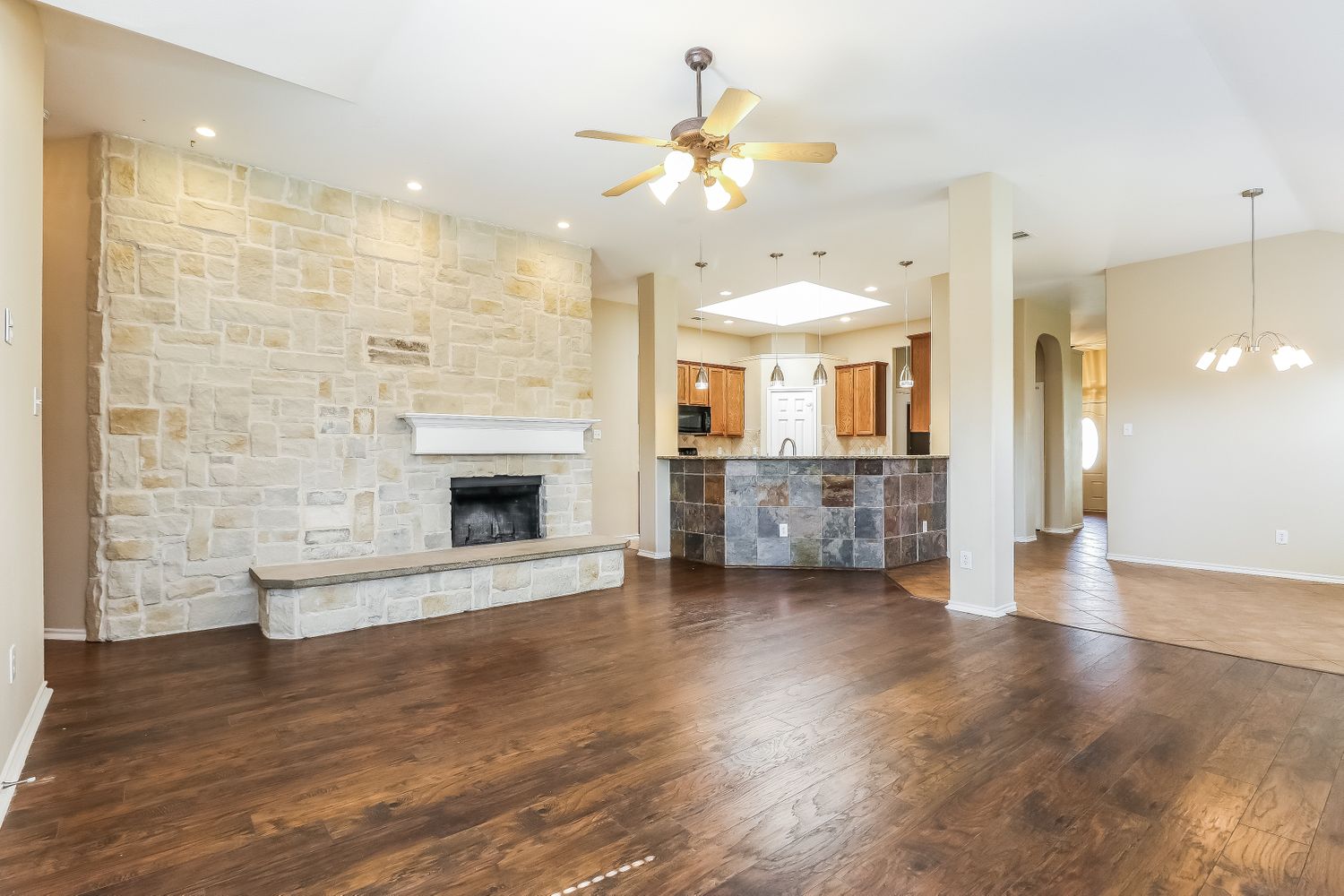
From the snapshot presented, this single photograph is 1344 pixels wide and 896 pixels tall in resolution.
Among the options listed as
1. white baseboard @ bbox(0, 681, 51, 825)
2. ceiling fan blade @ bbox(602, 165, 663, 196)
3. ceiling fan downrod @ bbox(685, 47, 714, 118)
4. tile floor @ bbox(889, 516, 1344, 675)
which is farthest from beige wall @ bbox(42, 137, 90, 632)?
A: tile floor @ bbox(889, 516, 1344, 675)

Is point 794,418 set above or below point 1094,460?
above

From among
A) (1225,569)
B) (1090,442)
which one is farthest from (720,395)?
(1090,442)

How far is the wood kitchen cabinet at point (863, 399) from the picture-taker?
9594 millimetres

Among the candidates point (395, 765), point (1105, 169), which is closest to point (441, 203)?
point (395, 765)

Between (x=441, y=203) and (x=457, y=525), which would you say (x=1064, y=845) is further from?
(x=441, y=203)

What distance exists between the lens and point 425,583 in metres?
4.32

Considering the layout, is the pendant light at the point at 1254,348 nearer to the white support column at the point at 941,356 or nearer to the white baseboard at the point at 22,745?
the white support column at the point at 941,356

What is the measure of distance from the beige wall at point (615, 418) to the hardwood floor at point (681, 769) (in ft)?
13.7

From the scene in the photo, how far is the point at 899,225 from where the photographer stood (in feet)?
17.5

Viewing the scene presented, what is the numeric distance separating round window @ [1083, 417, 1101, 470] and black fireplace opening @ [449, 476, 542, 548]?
11163 millimetres

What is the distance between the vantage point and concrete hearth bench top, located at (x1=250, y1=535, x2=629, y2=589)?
3.88 metres

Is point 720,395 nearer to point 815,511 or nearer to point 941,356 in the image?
point 941,356

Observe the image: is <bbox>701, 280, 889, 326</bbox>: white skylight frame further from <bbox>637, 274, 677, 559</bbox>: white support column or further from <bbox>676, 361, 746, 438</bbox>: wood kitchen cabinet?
<bbox>637, 274, 677, 559</bbox>: white support column

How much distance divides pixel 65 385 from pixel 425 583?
2320 millimetres
